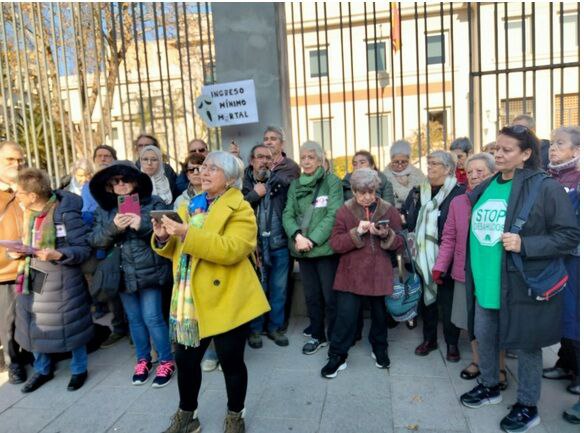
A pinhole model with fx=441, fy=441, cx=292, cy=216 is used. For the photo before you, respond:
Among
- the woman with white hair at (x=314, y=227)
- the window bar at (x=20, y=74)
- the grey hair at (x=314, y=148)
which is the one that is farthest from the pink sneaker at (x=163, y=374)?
the window bar at (x=20, y=74)

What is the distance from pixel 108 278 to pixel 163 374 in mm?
904

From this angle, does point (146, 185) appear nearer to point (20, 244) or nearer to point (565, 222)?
point (20, 244)

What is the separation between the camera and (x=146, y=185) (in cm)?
354

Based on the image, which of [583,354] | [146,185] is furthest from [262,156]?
[583,354]

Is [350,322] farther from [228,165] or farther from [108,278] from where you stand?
[108,278]

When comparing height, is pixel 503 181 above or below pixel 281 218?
above

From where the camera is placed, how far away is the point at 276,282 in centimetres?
431

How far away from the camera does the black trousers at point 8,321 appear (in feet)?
12.7

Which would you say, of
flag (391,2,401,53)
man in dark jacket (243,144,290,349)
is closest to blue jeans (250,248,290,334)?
man in dark jacket (243,144,290,349)

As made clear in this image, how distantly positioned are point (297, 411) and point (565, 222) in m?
2.15

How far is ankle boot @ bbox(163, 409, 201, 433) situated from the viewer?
285 centimetres

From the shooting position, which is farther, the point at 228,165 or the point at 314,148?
the point at 314,148

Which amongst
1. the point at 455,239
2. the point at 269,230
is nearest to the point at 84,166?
the point at 269,230

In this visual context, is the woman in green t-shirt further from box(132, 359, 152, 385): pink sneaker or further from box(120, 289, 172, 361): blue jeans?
box(132, 359, 152, 385): pink sneaker
